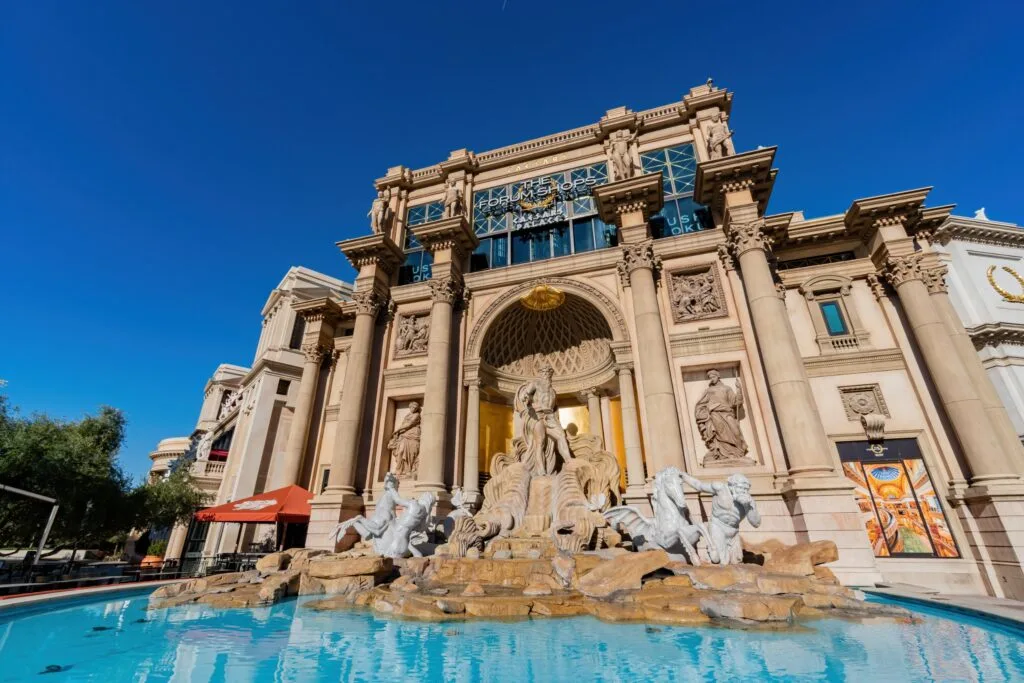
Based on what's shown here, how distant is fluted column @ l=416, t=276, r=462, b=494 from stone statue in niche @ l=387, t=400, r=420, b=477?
1164 mm

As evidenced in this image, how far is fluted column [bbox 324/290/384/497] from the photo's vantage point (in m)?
16.4

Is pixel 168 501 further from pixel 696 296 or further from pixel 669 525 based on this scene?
pixel 696 296

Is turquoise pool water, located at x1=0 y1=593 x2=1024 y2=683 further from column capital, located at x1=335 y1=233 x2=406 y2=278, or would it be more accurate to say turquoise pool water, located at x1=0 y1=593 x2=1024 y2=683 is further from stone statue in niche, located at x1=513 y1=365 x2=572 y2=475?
column capital, located at x1=335 y1=233 x2=406 y2=278

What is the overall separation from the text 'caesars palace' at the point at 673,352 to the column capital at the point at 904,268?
0.22 feet

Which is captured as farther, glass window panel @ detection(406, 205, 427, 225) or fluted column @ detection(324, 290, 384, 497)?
glass window panel @ detection(406, 205, 427, 225)

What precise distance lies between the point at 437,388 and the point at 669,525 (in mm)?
9804

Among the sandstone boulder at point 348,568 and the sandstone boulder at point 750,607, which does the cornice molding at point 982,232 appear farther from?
the sandstone boulder at point 348,568

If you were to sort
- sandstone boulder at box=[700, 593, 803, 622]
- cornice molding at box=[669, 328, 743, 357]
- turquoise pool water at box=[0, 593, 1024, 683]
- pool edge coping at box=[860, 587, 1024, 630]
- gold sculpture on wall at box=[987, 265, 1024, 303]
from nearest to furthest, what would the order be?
turquoise pool water at box=[0, 593, 1024, 683] < sandstone boulder at box=[700, 593, 803, 622] < pool edge coping at box=[860, 587, 1024, 630] < cornice molding at box=[669, 328, 743, 357] < gold sculpture on wall at box=[987, 265, 1024, 303]

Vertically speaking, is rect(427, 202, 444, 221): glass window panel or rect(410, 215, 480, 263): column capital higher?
rect(427, 202, 444, 221): glass window panel

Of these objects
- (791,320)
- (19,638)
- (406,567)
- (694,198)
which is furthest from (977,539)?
(19,638)

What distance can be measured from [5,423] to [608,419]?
21464mm

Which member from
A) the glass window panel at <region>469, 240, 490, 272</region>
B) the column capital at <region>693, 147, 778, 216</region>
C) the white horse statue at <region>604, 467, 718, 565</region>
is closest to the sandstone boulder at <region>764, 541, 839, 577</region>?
the white horse statue at <region>604, 467, 718, 565</region>

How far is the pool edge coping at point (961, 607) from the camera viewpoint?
265 inches

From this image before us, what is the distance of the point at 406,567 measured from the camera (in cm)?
1055
